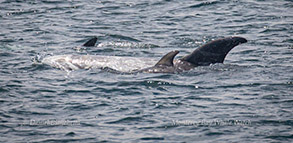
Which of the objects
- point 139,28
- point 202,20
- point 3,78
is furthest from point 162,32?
point 3,78

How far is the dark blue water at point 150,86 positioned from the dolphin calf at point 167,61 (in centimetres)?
30

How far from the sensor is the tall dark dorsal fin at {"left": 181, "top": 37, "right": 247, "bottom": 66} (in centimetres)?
1448

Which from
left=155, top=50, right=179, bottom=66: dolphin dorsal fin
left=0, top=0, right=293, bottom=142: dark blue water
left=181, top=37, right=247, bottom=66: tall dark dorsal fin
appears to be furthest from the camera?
left=181, top=37, right=247, bottom=66: tall dark dorsal fin

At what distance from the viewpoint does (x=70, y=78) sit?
1434 centimetres

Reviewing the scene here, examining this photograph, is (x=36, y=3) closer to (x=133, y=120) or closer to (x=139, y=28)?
(x=139, y=28)

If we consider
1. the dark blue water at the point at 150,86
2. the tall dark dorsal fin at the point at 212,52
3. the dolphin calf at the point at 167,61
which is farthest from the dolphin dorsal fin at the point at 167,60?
the tall dark dorsal fin at the point at 212,52

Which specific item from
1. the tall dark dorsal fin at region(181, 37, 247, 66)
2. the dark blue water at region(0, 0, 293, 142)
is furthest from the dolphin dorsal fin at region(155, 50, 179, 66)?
the tall dark dorsal fin at region(181, 37, 247, 66)

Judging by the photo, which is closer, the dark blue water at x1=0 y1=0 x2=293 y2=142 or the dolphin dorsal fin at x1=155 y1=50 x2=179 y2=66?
the dark blue water at x1=0 y1=0 x2=293 y2=142

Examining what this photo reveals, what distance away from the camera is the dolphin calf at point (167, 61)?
14.4m

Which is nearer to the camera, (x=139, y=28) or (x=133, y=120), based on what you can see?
(x=133, y=120)

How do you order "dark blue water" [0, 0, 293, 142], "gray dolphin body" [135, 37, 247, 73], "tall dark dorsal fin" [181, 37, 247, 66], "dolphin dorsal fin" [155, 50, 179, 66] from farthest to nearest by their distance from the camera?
"tall dark dorsal fin" [181, 37, 247, 66], "gray dolphin body" [135, 37, 247, 73], "dolphin dorsal fin" [155, 50, 179, 66], "dark blue water" [0, 0, 293, 142]

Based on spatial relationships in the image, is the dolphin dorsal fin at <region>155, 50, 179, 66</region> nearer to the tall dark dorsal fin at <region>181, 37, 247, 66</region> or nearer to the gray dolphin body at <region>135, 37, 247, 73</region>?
the gray dolphin body at <region>135, 37, 247, 73</region>

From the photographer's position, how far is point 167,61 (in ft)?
46.9

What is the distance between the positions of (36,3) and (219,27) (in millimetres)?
11378
